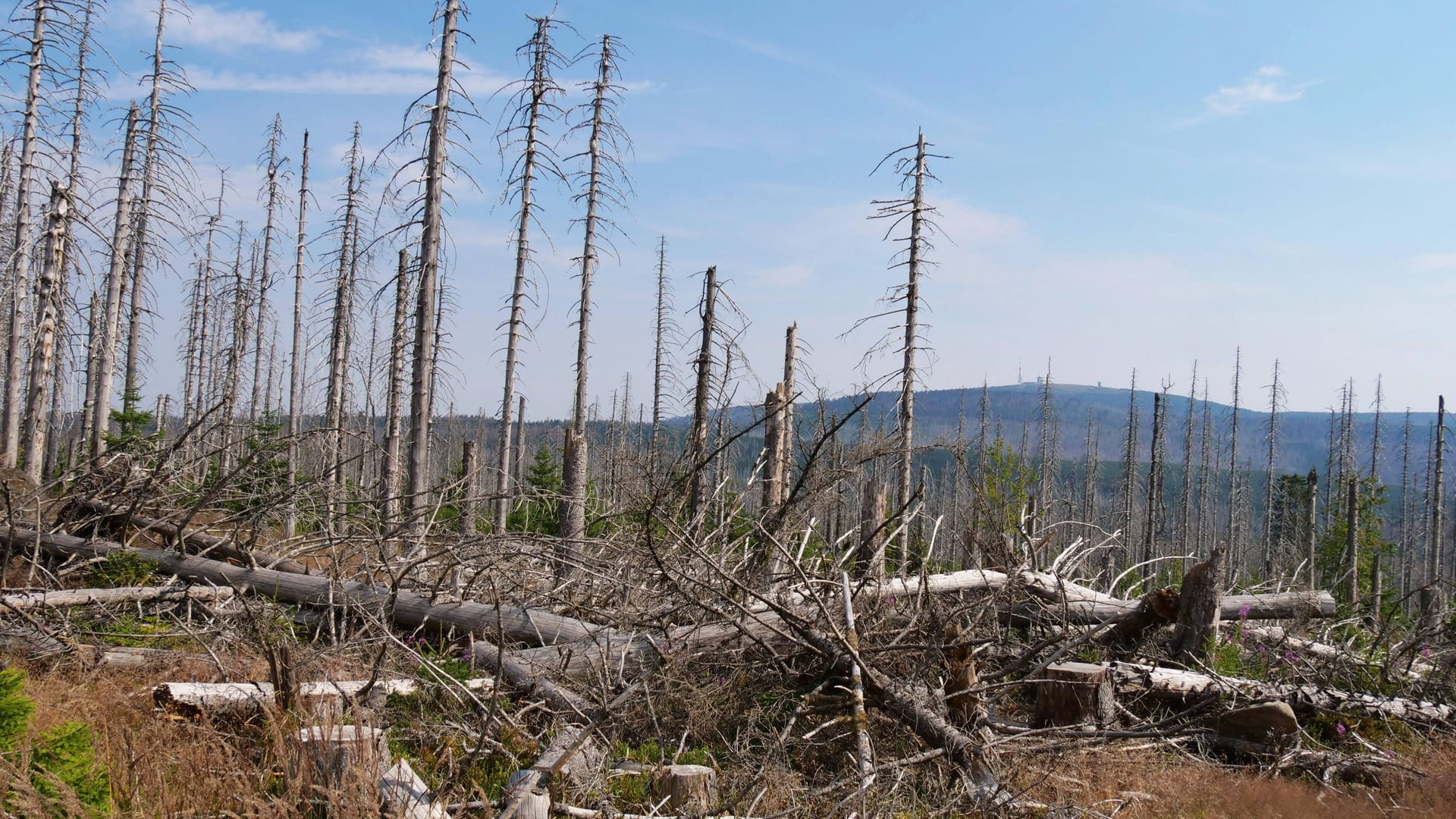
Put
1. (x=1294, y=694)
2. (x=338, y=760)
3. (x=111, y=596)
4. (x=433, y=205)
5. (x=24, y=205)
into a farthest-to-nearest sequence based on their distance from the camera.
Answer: (x=24, y=205)
(x=433, y=205)
(x=111, y=596)
(x=1294, y=694)
(x=338, y=760)

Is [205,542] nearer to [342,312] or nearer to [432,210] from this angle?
[432,210]

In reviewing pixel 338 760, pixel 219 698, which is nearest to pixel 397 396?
pixel 219 698

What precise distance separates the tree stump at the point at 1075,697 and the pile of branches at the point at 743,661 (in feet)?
0.06

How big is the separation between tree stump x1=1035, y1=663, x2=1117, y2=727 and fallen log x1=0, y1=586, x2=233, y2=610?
22.6 feet

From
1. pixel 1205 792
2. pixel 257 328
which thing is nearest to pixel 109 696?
pixel 1205 792

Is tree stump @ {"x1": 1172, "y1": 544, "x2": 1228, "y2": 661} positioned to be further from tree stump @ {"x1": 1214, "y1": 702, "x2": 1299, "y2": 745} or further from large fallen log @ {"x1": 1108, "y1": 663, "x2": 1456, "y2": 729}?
tree stump @ {"x1": 1214, "y1": 702, "x2": 1299, "y2": 745}

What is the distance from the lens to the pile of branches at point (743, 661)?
15.8 feet

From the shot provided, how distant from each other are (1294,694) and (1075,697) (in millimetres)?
2091

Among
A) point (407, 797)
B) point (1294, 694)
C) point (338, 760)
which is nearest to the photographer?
point (407, 797)

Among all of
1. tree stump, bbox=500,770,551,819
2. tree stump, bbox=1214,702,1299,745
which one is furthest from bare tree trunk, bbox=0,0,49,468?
tree stump, bbox=1214,702,1299,745

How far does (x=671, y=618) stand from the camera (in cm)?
657

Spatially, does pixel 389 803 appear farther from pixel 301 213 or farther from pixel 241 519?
pixel 301 213

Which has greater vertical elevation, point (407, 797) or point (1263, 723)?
point (407, 797)

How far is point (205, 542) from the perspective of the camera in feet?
27.6
